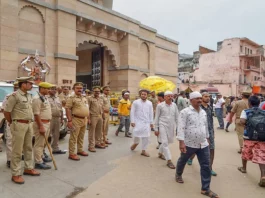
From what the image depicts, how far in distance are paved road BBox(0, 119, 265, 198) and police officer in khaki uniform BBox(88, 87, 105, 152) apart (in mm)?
521

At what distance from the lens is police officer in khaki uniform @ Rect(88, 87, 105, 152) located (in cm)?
623

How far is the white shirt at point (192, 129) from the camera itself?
382cm

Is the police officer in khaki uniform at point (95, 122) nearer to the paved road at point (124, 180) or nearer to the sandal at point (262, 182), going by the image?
the paved road at point (124, 180)

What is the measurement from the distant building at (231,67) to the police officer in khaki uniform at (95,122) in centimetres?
3119

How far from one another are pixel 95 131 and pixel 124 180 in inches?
105

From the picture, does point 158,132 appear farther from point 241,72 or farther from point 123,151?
point 241,72

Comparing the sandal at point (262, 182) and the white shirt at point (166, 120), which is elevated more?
the white shirt at point (166, 120)

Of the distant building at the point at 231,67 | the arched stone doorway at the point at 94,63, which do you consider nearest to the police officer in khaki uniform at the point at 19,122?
the arched stone doorway at the point at 94,63

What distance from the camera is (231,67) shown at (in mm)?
38375

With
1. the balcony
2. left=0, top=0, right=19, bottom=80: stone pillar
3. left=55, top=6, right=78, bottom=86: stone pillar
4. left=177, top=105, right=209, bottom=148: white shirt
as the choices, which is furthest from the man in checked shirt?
the balcony

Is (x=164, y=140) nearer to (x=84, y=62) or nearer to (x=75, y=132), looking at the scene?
(x=75, y=132)

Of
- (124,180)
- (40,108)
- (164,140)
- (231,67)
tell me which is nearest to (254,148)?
(164,140)

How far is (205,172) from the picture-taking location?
3.74 metres

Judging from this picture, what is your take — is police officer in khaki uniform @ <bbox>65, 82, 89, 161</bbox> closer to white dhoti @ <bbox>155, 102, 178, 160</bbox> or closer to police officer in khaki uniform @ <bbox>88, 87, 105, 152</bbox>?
police officer in khaki uniform @ <bbox>88, 87, 105, 152</bbox>
